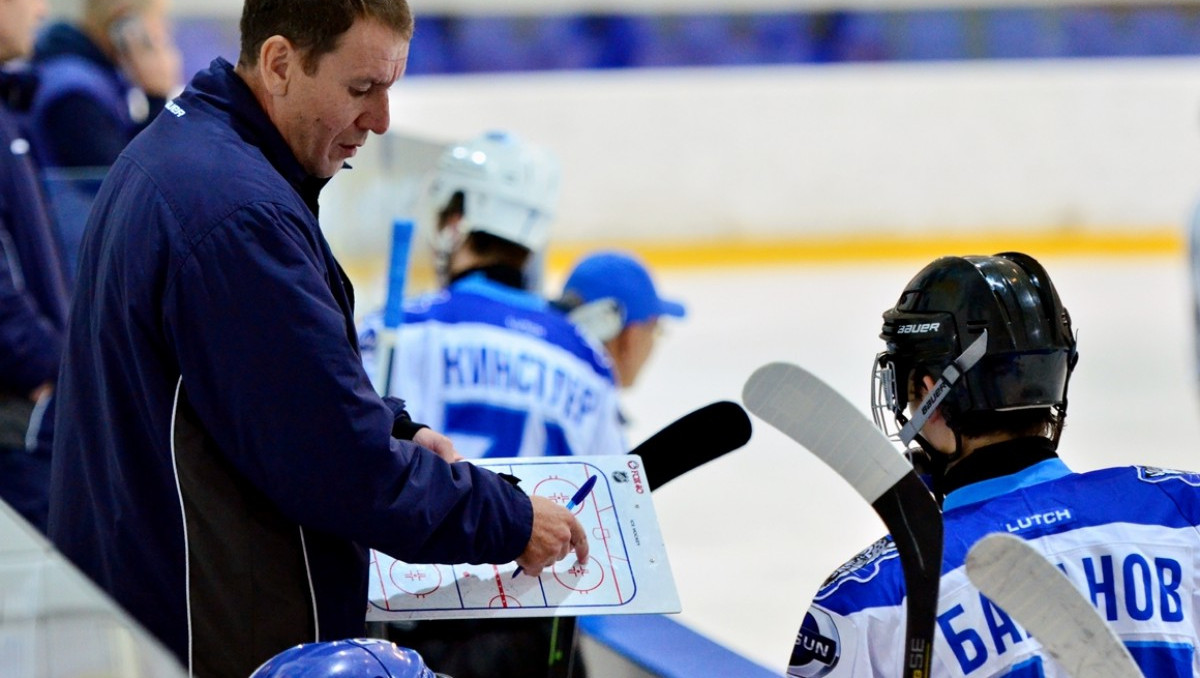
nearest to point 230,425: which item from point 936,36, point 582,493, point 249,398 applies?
point 249,398

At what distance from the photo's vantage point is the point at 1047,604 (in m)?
1.08

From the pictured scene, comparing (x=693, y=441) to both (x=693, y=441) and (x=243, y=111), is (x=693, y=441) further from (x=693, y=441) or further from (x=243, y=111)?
(x=243, y=111)

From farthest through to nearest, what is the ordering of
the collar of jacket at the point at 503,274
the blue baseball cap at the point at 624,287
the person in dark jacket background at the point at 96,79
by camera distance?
the person in dark jacket background at the point at 96,79
the blue baseball cap at the point at 624,287
the collar of jacket at the point at 503,274

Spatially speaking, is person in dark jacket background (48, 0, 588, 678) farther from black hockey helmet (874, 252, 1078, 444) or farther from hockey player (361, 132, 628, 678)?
hockey player (361, 132, 628, 678)

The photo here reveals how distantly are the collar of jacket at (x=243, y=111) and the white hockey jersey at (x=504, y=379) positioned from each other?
118cm

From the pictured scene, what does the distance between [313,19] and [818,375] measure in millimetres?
2923

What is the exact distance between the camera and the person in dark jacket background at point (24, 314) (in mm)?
2717

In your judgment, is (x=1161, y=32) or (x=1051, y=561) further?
(x=1161, y=32)

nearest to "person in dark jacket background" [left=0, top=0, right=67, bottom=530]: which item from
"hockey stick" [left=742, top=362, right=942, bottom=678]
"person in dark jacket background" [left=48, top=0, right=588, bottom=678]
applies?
"person in dark jacket background" [left=48, top=0, right=588, bottom=678]

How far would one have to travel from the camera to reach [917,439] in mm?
1523

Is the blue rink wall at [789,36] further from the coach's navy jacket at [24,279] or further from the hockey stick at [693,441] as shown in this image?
the hockey stick at [693,441]

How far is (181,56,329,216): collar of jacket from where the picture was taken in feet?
4.95

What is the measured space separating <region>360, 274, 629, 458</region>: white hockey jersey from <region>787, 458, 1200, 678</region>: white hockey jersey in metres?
1.27

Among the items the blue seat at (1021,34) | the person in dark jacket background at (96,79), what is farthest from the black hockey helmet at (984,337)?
the blue seat at (1021,34)
